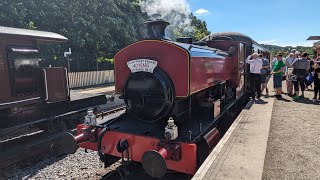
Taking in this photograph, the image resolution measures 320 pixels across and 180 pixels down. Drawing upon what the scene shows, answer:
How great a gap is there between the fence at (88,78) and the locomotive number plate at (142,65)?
15159mm

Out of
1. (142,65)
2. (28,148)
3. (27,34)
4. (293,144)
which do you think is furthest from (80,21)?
(293,144)

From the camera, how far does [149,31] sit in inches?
196

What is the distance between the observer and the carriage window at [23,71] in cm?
609

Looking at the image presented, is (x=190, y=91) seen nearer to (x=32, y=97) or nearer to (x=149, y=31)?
(x=149, y=31)

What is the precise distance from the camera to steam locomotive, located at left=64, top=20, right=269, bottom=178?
3852 millimetres

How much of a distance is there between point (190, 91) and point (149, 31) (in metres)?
1.43

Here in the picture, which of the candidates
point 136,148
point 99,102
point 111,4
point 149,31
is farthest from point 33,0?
point 136,148

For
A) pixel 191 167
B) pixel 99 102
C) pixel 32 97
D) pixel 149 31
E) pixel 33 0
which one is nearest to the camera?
pixel 191 167

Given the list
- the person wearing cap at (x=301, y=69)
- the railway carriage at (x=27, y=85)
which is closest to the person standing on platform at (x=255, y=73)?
the person wearing cap at (x=301, y=69)

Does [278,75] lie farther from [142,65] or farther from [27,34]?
[27,34]

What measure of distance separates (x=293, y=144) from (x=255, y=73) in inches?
193

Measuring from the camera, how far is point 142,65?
4.43 m

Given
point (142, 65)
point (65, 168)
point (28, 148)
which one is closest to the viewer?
point (142, 65)

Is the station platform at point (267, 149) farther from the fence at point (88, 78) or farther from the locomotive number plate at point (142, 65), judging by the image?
the fence at point (88, 78)
